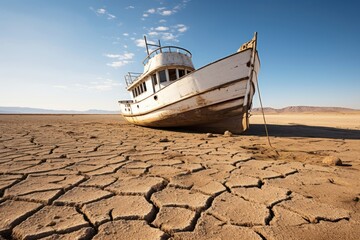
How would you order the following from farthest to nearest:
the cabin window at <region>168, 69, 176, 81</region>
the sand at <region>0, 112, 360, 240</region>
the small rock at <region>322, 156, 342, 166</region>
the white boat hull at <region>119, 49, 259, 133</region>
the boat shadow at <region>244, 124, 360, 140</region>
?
the cabin window at <region>168, 69, 176, 81</region> → the boat shadow at <region>244, 124, 360, 140</region> → the white boat hull at <region>119, 49, 259, 133</region> → the small rock at <region>322, 156, 342, 166</region> → the sand at <region>0, 112, 360, 240</region>

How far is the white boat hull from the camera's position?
14.9ft

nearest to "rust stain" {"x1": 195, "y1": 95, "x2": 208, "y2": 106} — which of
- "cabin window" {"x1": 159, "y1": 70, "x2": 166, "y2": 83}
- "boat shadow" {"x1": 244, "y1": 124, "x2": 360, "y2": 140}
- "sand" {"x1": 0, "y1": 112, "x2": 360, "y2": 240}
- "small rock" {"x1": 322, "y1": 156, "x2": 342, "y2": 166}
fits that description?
"boat shadow" {"x1": 244, "y1": 124, "x2": 360, "y2": 140}

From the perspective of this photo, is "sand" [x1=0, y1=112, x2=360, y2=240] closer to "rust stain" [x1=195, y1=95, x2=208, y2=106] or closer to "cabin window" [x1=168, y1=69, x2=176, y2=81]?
"rust stain" [x1=195, y1=95, x2=208, y2=106]

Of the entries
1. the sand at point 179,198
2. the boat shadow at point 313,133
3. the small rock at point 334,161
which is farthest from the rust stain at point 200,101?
the small rock at point 334,161

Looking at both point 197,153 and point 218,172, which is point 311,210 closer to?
point 218,172

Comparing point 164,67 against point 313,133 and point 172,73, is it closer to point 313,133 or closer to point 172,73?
point 172,73

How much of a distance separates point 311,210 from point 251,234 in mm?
536

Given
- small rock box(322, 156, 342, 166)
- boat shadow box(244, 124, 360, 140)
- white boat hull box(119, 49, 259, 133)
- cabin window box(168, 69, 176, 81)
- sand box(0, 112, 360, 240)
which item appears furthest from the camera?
cabin window box(168, 69, 176, 81)

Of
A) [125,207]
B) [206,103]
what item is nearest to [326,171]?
[125,207]

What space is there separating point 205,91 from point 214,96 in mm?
249

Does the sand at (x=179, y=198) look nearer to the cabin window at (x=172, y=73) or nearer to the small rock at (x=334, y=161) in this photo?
the small rock at (x=334, y=161)

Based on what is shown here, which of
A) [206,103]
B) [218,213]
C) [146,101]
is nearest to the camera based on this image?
[218,213]

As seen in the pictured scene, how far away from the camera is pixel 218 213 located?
1.27 meters

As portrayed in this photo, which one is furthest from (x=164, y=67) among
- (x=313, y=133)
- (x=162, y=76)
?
(x=313, y=133)
